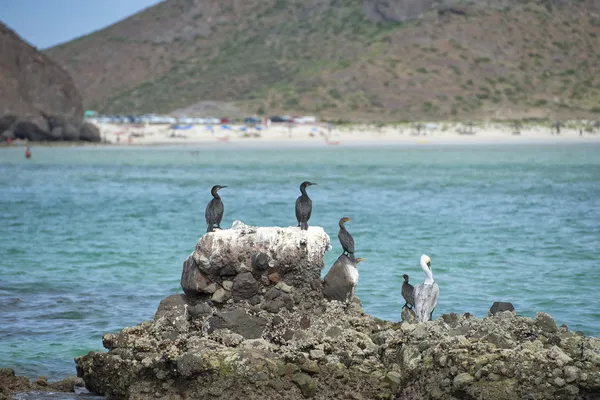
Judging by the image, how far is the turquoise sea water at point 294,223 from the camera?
646 inches

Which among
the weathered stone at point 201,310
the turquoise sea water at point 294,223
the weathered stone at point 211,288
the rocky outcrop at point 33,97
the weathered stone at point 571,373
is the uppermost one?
the rocky outcrop at point 33,97

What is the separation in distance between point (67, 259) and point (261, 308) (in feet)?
43.3

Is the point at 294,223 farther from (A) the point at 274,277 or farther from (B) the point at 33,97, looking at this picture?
(B) the point at 33,97

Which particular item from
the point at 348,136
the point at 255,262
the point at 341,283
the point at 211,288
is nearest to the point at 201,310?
the point at 211,288

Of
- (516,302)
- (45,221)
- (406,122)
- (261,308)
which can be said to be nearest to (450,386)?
(261,308)

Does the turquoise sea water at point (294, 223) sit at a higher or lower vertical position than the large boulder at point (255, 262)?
lower

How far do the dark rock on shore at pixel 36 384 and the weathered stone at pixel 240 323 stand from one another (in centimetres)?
199

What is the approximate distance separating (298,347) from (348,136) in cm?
7347

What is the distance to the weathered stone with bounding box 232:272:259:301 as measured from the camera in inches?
455

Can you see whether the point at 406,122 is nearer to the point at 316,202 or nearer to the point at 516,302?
the point at 316,202

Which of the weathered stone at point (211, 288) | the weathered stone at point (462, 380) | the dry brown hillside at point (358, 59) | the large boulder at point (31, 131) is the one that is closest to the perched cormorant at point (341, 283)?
the weathered stone at point (211, 288)

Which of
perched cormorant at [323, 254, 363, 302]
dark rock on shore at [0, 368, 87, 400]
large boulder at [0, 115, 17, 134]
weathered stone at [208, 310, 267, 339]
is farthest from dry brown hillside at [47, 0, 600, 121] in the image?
weathered stone at [208, 310, 267, 339]

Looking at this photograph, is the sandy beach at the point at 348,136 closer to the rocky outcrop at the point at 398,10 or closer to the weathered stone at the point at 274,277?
the rocky outcrop at the point at 398,10

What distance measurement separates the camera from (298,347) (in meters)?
10.8
